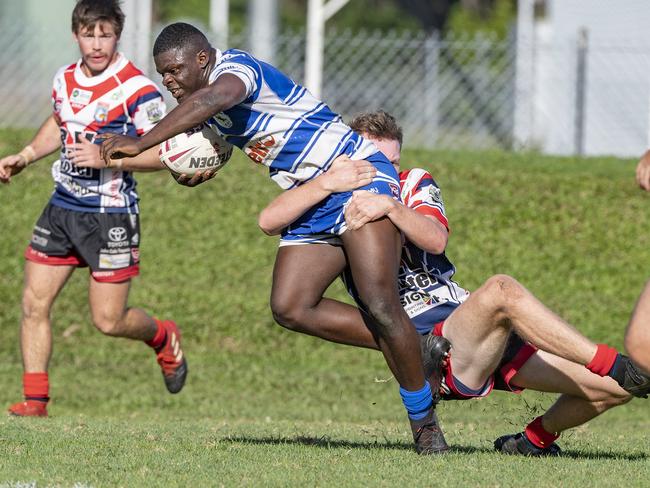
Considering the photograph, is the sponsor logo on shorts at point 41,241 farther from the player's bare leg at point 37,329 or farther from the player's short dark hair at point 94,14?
the player's short dark hair at point 94,14

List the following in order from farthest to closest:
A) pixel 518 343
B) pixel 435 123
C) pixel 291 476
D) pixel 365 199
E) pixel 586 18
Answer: pixel 586 18 → pixel 435 123 → pixel 518 343 → pixel 365 199 → pixel 291 476

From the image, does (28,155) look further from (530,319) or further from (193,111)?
(530,319)

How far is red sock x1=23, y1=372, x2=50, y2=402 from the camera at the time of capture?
27.1ft

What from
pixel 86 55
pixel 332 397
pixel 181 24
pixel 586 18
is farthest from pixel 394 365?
pixel 586 18

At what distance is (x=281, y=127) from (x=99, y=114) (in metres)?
2.34

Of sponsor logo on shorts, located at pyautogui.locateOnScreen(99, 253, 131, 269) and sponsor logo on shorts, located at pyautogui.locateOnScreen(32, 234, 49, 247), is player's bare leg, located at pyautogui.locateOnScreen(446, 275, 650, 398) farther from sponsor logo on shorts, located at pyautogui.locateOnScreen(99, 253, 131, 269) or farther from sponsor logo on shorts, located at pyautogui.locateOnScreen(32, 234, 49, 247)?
sponsor logo on shorts, located at pyautogui.locateOnScreen(32, 234, 49, 247)

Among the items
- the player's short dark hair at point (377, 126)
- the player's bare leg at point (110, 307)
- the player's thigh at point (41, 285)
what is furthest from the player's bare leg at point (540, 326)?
the player's thigh at point (41, 285)

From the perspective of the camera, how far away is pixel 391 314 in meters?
5.87

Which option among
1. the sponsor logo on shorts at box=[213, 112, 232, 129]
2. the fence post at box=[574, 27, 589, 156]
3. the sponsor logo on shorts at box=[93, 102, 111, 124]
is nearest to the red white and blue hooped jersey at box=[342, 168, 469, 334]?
the sponsor logo on shorts at box=[213, 112, 232, 129]

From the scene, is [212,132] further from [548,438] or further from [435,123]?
[435,123]

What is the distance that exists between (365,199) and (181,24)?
1213mm

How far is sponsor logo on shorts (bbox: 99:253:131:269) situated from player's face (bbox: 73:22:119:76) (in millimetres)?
1218

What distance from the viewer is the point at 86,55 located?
795 centimetres

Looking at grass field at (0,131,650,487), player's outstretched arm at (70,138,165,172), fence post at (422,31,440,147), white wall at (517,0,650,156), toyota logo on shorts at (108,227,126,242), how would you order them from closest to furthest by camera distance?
grass field at (0,131,650,487) → player's outstretched arm at (70,138,165,172) → toyota logo on shorts at (108,227,126,242) → fence post at (422,31,440,147) → white wall at (517,0,650,156)
